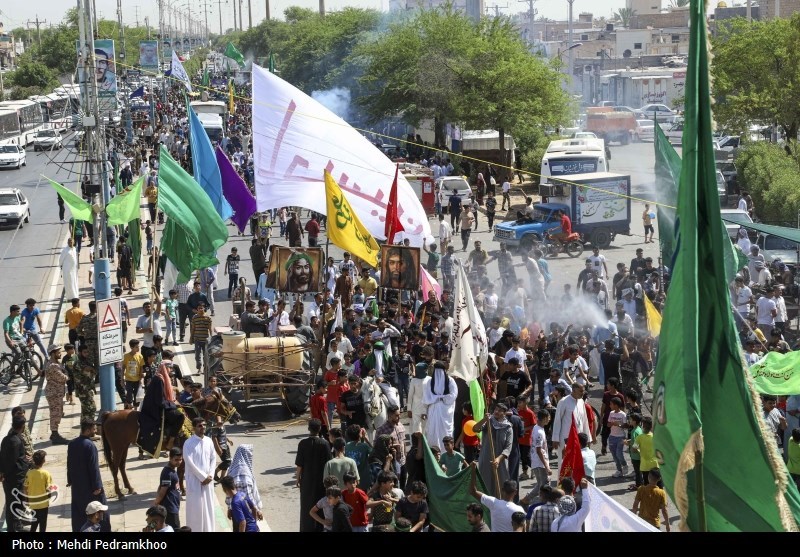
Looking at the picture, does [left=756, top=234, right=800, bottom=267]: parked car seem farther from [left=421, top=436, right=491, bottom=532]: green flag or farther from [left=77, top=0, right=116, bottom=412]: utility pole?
[left=421, top=436, right=491, bottom=532]: green flag

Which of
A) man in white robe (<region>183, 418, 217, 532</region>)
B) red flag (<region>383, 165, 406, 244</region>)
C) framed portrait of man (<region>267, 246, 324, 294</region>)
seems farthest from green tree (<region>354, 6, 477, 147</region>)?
man in white robe (<region>183, 418, 217, 532</region>)

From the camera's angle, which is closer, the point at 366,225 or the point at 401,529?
the point at 401,529

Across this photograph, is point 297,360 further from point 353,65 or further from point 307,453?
point 353,65

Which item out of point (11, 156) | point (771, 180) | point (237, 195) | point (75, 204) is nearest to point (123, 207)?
point (237, 195)

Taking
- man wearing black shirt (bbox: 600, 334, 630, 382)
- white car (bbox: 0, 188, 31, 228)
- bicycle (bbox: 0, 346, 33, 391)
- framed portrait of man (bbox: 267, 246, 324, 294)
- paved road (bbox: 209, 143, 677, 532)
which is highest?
white car (bbox: 0, 188, 31, 228)

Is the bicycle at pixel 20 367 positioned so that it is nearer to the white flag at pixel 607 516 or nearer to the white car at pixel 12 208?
the white flag at pixel 607 516

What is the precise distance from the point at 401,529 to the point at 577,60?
129614mm

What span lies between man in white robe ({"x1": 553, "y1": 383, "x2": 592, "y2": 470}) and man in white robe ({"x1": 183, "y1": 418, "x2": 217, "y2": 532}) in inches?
152

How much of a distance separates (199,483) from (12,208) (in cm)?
2790

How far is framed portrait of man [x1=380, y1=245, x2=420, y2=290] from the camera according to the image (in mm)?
19625

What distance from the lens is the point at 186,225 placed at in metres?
17.9
